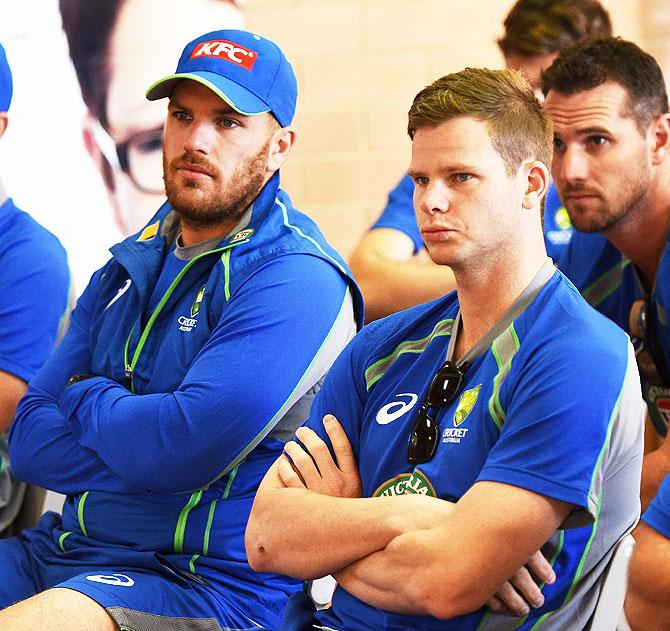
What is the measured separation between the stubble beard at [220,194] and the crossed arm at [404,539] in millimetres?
763

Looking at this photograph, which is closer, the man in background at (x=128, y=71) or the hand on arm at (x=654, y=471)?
the hand on arm at (x=654, y=471)

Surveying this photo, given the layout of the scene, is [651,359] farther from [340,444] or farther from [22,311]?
[22,311]

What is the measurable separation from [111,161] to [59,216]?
0.82ft

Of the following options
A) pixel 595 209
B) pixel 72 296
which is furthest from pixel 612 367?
pixel 72 296

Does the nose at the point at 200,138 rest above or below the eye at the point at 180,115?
below

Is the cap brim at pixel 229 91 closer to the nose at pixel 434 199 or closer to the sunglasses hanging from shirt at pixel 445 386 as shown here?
the nose at pixel 434 199

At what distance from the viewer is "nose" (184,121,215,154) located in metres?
2.41

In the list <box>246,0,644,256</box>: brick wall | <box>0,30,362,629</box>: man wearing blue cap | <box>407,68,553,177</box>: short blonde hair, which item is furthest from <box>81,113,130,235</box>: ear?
<box>407,68,553,177</box>: short blonde hair

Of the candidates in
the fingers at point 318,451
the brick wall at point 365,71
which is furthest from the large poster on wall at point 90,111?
the fingers at point 318,451

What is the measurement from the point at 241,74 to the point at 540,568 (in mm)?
1384

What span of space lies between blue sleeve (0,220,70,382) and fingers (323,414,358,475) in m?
1.14

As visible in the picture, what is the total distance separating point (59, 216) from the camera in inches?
137

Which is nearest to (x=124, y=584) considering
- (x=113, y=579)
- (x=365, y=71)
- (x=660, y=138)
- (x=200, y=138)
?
(x=113, y=579)

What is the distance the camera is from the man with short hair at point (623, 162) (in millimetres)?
2463
